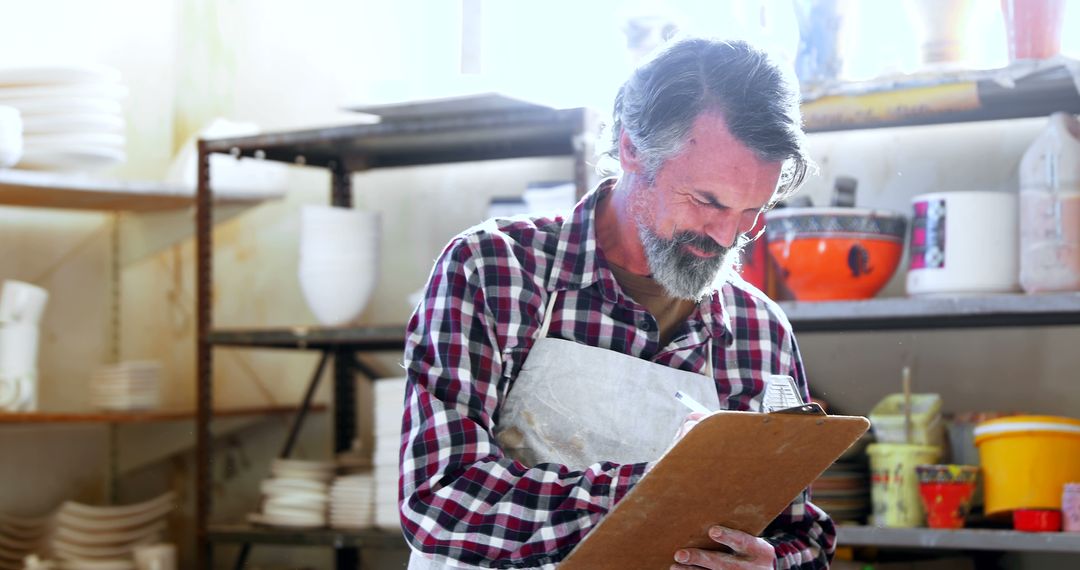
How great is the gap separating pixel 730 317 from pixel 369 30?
2097 mm

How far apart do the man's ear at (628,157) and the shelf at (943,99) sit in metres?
1.08

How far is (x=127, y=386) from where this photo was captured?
131 inches

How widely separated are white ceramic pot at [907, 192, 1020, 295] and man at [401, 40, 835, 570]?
0.92m

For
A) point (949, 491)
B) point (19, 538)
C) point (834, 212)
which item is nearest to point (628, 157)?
point (834, 212)

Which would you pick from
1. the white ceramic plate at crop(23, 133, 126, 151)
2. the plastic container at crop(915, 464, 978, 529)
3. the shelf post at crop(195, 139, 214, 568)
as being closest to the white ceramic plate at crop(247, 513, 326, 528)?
the shelf post at crop(195, 139, 214, 568)

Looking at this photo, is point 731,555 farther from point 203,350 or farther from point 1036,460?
point 203,350

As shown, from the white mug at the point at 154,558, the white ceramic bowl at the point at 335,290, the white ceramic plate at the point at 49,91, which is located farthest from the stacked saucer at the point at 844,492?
the white ceramic plate at the point at 49,91

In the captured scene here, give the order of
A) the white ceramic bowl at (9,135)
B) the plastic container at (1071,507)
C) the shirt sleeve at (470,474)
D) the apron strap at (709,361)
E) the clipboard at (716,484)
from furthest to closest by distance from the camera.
Result: the white ceramic bowl at (9,135), the plastic container at (1071,507), the apron strap at (709,361), the shirt sleeve at (470,474), the clipboard at (716,484)

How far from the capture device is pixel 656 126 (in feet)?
5.37

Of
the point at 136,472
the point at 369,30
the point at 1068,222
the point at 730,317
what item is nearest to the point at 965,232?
the point at 1068,222

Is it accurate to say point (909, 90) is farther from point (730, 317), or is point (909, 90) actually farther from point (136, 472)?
point (136, 472)

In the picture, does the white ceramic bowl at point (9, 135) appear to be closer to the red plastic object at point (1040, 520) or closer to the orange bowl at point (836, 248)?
the orange bowl at point (836, 248)

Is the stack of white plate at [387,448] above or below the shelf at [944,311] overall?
below

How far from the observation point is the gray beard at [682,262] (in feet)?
5.41
